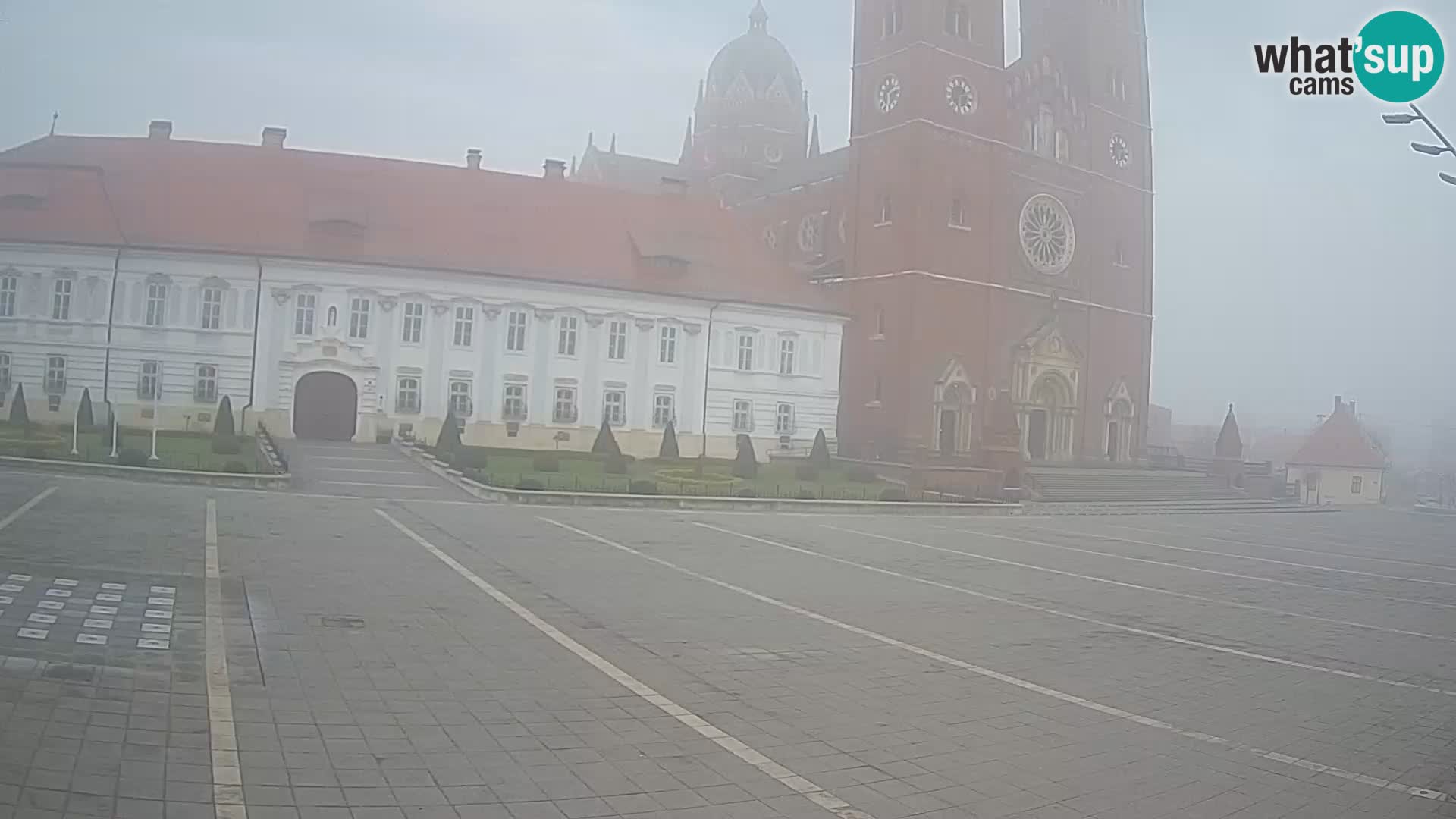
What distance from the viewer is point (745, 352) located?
4491 centimetres

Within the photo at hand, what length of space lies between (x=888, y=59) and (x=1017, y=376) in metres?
14.5

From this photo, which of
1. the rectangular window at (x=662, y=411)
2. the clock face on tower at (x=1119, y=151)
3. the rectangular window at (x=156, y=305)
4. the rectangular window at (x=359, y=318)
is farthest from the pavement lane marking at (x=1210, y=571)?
the clock face on tower at (x=1119, y=151)

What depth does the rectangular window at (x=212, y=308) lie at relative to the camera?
121ft

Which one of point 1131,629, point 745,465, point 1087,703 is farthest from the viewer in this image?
point 745,465

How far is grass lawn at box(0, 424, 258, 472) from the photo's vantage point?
23.9m

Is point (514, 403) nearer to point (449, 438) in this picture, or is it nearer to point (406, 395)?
point (406, 395)

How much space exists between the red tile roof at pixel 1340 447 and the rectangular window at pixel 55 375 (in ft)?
115

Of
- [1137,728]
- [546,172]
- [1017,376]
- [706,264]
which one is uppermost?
[546,172]

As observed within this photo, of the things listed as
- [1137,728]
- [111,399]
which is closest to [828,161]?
[111,399]

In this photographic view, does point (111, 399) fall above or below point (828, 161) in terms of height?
below

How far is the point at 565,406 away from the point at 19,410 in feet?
60.7

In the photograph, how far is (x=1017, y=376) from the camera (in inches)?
1908

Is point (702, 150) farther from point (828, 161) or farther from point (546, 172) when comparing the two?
point (546, 172)

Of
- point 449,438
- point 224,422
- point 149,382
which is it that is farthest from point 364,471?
point 149,382
